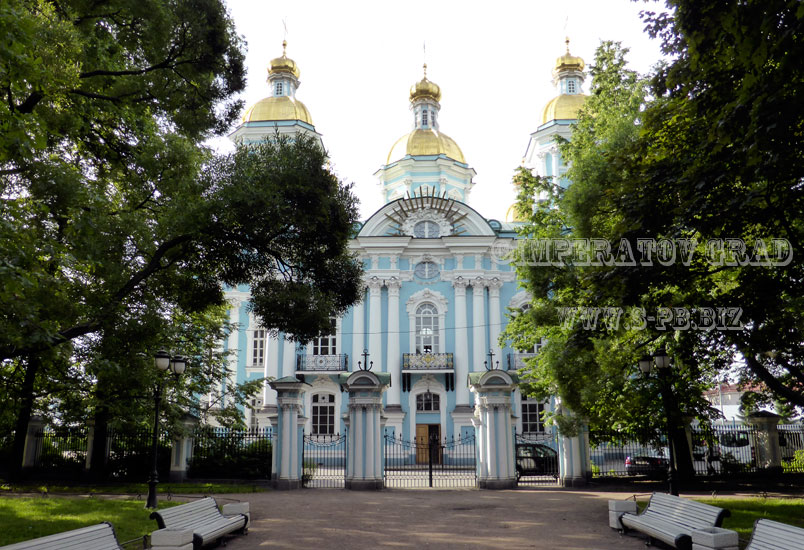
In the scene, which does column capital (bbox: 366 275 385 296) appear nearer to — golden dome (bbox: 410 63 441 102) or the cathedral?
the cathedral

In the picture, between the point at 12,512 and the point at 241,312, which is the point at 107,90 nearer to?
the point at 12,512

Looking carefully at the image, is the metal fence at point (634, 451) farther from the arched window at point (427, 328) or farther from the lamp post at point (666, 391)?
the arched window at point (427, 328)

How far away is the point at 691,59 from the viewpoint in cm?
739

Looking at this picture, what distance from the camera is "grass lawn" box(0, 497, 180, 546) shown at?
28.9ft

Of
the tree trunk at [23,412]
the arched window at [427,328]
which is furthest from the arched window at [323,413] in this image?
the tree trunk at [23,412]

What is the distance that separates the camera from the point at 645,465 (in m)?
18.2

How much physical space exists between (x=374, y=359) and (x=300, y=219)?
17405 millimetres

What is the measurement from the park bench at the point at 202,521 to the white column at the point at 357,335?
59.4ft

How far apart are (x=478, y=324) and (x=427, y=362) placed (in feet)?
9.18

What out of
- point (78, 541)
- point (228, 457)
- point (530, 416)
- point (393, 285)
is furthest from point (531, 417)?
point (78, 541)

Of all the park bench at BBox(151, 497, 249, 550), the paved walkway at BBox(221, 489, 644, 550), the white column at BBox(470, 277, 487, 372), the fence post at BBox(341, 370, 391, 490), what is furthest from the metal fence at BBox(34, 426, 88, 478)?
the white column at BBox(470, 277, 487, 372)

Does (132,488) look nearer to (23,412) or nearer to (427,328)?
(23,412)

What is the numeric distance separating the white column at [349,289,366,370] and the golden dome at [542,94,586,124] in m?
14.2

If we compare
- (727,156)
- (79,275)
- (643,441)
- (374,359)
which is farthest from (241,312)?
(727,156)
